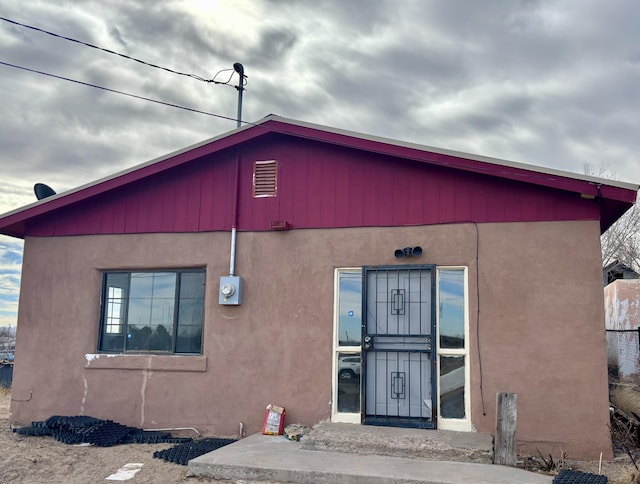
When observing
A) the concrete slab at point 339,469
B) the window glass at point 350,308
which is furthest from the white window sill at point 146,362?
the window glass at point 350,308

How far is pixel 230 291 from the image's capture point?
8.48m

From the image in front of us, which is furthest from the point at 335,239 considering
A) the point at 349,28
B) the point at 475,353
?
the point at 349,28

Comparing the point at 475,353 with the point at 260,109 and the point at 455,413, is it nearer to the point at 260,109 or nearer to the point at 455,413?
the point at 455,413

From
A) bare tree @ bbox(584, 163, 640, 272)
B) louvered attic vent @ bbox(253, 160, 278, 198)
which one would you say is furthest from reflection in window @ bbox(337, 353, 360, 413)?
bare tree @ bbox(584, 163, 640, 272)

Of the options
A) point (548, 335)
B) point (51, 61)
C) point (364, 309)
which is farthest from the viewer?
point (51, 61)

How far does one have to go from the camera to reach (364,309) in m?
8.04

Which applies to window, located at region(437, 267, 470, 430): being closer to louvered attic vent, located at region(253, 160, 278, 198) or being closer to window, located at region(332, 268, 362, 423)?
window, located at region(332, 268, 362, 423)

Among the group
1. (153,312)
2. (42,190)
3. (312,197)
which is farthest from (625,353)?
(42,190)

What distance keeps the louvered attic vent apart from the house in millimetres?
24

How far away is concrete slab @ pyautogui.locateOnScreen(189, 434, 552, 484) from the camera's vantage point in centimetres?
592

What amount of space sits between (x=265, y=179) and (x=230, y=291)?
1.76 meters

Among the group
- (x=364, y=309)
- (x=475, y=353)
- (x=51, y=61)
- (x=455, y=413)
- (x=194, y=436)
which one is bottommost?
(x=194, y=436)

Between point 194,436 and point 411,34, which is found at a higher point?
point 411,34

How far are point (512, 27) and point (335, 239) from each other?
507cm
